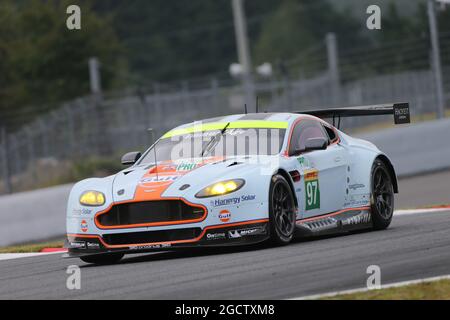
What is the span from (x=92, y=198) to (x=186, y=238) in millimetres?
961

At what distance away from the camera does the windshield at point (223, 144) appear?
11578mm

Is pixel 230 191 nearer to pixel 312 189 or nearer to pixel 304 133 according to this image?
pixel 312 189

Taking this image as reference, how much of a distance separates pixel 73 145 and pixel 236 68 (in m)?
19.9

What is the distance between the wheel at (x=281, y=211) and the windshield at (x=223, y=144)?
1.93ft

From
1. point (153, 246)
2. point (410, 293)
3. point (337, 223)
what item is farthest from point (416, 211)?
point (410, 293)

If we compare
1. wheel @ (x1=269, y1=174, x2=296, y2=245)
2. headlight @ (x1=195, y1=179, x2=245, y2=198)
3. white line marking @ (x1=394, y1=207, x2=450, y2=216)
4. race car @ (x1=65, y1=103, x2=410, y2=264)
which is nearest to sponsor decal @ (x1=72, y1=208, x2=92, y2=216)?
race car @ (x1=65, y1=103, x2=410, y2=264)

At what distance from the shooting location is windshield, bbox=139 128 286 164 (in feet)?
38.0

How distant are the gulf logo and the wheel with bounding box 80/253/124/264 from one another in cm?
113

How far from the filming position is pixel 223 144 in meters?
11.7

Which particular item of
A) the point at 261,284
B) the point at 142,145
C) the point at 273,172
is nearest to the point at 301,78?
the point at 142,145

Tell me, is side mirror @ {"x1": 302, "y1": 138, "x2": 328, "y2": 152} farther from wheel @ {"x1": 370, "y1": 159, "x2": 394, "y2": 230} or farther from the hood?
wheel @ {"x1": 370, "y1": 159, "x2": 394, "y2": 230}

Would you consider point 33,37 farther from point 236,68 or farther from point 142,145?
point 142,145

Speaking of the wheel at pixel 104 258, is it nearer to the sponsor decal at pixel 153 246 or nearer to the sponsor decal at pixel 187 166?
the sponsor decal at pixel 153 246

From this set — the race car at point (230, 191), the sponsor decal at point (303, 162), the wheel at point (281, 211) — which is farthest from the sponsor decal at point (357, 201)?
the wheel at point (281, 211)
